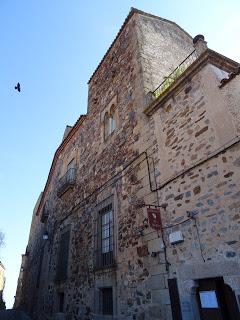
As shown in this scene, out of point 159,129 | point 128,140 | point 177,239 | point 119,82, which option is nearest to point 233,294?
point 177,239

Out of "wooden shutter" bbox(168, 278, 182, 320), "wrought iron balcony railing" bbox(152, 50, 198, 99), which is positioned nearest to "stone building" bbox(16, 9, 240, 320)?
"wooden shutter" bbox(168, 278, 182, 320)

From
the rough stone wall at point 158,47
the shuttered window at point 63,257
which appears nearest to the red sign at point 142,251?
the rough stone wall at point 158,47

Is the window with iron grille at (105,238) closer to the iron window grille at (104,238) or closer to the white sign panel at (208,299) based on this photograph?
the iron window grille at (104,238)

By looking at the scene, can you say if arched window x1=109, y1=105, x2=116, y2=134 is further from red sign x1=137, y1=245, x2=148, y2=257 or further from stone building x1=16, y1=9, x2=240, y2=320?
red sign x1=137, y1=245, x2=148, y2=257

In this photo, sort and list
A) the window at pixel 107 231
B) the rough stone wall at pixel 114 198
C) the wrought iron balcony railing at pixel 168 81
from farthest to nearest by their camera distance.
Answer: the window at pixel 107 231
the wrought iron balcony railing at pixel 168 81
the rough stone wall at pixel 114 198

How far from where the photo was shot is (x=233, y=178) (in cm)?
439

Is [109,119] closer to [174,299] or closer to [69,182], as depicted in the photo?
[69,182]

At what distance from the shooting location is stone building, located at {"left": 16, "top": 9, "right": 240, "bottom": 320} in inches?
177

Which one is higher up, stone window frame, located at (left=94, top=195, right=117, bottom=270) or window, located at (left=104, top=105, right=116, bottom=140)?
window, located at (left=104, top=105, right=116, bottom=140)

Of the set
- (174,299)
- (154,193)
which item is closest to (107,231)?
(154,193)

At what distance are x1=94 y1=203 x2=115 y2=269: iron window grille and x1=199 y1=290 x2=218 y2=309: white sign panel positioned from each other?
308 centimetres

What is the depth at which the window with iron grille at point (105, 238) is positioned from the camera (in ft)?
24.4

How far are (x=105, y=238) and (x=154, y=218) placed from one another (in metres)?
2.81

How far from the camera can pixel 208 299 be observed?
4.34m
